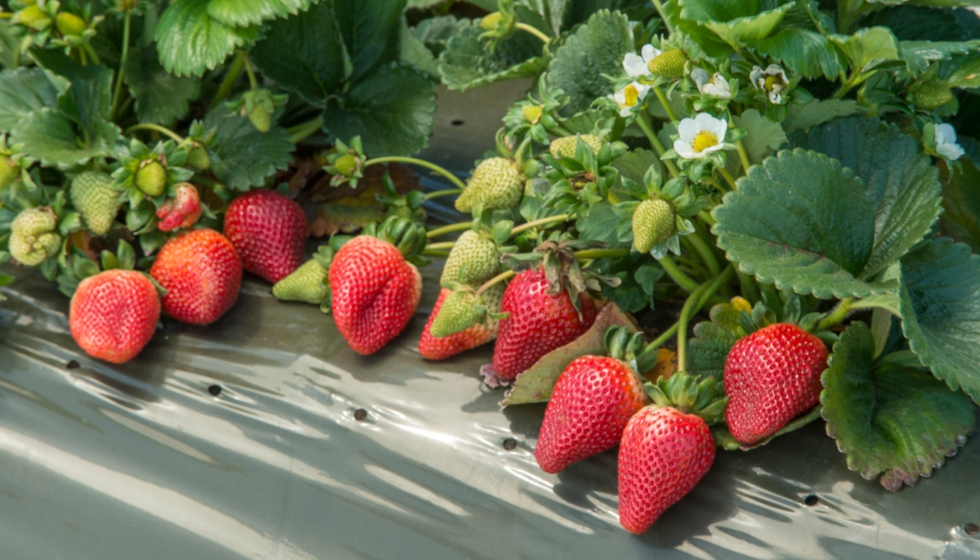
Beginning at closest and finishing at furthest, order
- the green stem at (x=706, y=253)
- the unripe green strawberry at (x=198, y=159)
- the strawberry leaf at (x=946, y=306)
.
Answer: the strawberry leaf at (x=946, y=306) → the green stem at (x=706, y=253) → the unripe green strawberry at (x=198, y=159)

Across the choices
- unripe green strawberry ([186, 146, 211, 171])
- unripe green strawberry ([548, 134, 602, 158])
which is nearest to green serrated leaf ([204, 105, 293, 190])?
unripe green strawberry ([186, 146, 211, 171])

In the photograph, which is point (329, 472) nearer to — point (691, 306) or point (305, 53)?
point (691, 306)

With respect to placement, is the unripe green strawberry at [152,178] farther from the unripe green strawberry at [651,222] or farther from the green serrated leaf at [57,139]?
the unripe green strawberry at [651,222]

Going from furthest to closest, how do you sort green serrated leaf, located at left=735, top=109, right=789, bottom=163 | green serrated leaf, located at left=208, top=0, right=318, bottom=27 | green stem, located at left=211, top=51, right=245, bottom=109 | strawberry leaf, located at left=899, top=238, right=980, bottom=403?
green stem, located at left=211, top=51, right=245, bottom=109 → green serrated leaf, located at left=208, top=0, right=318, bottom=27 → green serrated leaf, located at left=735, top=109, right=789, bottom=163 → strawberry leaf, located at left=899, top=238, right=980, bottom=403

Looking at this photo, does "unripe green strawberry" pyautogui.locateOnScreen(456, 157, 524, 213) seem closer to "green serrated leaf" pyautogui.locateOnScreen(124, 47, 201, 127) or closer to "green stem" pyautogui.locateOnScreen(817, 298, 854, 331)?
"green stem" pyautogui.locateOnScreen(817, 298, 854, 331)

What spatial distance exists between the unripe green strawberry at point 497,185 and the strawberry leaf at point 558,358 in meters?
0.18

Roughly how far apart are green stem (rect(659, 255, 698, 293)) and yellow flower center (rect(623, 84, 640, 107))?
0.54 feet

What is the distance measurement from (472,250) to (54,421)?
566 millimetres

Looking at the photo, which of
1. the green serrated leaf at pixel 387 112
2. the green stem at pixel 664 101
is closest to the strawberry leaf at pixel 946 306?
the green stem at pixel 664 101

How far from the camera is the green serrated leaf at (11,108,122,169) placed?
1.05 m

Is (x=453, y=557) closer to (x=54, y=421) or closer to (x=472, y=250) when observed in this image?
(x=472, y=250)

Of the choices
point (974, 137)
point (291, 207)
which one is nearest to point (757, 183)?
point (974, 137)

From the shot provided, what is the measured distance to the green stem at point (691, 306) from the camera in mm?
818

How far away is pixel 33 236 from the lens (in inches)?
40.9
